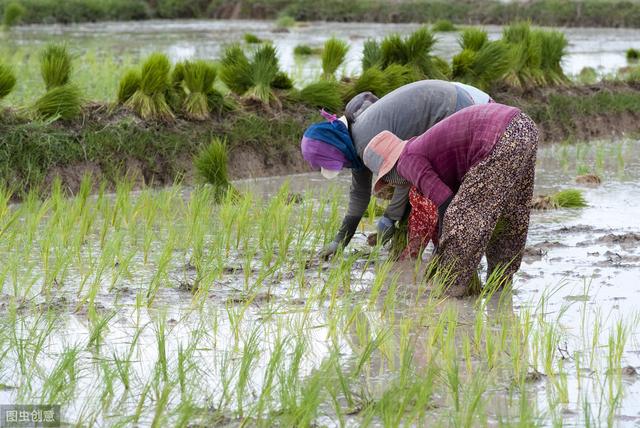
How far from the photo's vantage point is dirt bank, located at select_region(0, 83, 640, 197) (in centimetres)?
599

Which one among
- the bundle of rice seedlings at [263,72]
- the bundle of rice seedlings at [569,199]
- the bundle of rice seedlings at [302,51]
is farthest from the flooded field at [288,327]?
the bundle of rice seedlings at [302,51]

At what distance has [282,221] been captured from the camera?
4.66 metres

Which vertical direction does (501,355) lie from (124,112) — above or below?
below

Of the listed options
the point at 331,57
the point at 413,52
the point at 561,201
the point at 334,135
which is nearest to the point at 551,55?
the point at 413,52

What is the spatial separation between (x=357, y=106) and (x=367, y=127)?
10.2 inches

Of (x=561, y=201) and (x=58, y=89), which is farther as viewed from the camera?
(x=58, y=89)

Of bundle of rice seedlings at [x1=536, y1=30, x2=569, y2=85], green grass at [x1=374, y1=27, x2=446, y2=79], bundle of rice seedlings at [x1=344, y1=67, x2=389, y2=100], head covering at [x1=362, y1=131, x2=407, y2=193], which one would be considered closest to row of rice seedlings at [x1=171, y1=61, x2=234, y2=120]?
bundle of rice seedlings at [x1=344, y1=67, x2=389, y2=100]

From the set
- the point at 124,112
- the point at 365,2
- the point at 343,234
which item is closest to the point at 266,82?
the point at 124,112

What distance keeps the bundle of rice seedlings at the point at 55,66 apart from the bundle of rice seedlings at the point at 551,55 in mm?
3987

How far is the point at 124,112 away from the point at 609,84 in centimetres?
449

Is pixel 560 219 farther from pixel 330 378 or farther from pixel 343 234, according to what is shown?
pixel 330 378

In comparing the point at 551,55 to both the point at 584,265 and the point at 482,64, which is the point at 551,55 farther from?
the point at 584,265

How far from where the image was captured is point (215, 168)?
222 inches

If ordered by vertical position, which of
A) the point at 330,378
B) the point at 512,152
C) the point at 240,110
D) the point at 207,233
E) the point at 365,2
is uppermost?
the point at 365,2
